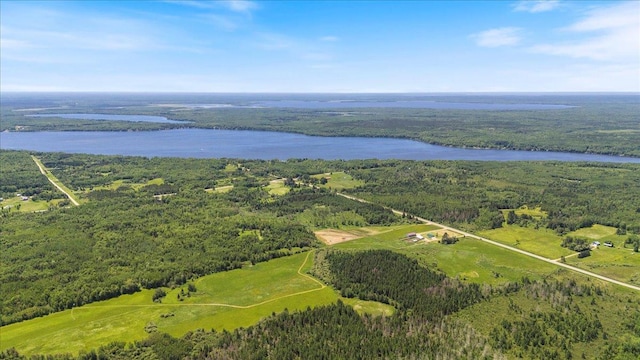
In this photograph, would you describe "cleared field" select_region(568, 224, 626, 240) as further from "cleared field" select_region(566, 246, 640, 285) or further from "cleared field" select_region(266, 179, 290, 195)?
"cleared field" select_region(266, 179, 290, 195)

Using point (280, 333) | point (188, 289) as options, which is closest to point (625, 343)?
point (280, 333)

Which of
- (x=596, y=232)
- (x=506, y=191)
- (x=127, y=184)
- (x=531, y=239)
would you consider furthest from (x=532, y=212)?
(x=127, y=184)

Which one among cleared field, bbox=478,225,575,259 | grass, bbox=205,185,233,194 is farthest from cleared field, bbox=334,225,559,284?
grass, bbox=205,185,233,194

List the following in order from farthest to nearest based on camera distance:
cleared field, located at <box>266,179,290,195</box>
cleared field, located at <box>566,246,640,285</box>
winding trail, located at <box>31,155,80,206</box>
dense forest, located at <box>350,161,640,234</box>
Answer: cleared field, located at <box>266,179,290,195</box> < winding trail, located at <box>31,155,80,206</box> < dense forest, located at <box>350,161,640,234</box> < cleared field, located at <box>566,246,640,285</box>

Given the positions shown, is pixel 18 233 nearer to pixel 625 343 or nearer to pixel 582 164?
pixel 625 343

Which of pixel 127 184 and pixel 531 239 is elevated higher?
pixel 127 184

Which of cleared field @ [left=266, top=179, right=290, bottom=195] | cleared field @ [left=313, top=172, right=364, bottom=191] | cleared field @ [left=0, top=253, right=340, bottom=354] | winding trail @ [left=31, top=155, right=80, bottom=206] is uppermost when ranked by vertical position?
winding trail @ [left=31, top=155, right=80, bottom=206]

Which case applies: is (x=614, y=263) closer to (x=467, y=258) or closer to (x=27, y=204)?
(x=467, y=258)
